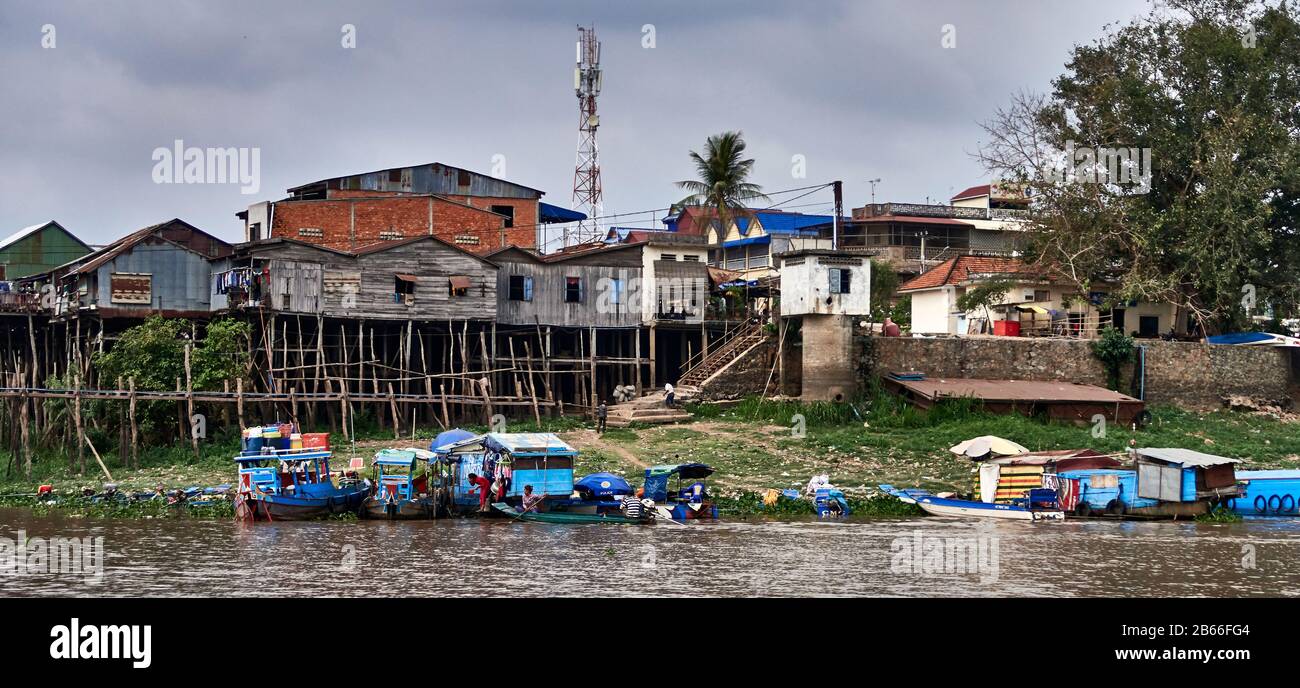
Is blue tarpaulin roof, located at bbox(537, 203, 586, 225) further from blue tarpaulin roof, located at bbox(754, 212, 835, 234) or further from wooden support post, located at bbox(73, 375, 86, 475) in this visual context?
wooden support post, located at bbox(73, 375, 86, 475)

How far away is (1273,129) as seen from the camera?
42.6 metres

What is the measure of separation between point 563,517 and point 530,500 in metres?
0.79

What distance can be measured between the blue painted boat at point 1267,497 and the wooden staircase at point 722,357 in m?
15.9

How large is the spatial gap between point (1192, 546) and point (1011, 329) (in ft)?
69.9

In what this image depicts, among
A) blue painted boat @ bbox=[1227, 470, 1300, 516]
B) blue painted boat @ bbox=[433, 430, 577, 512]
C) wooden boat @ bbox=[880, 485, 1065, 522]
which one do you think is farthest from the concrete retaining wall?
blue painted boat @ bbox=[433, 430, 577, 512]

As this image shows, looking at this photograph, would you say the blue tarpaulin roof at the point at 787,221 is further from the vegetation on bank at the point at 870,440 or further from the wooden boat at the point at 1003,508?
the wooden boat at the point at 1003,508

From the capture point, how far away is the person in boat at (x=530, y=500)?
90.1ft

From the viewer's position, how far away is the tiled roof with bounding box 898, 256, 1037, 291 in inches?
1894

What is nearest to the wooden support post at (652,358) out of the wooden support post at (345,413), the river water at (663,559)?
the wooden support post at (345,413)

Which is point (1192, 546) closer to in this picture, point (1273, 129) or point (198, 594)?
point (198, 594)

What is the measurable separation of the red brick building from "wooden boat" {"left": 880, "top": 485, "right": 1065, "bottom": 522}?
19846mm

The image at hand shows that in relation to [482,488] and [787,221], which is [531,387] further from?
[787,221]

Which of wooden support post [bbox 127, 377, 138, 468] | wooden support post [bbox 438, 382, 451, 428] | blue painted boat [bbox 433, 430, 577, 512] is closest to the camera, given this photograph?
blue painted boat [bbox 433, 430, 577, 512]
